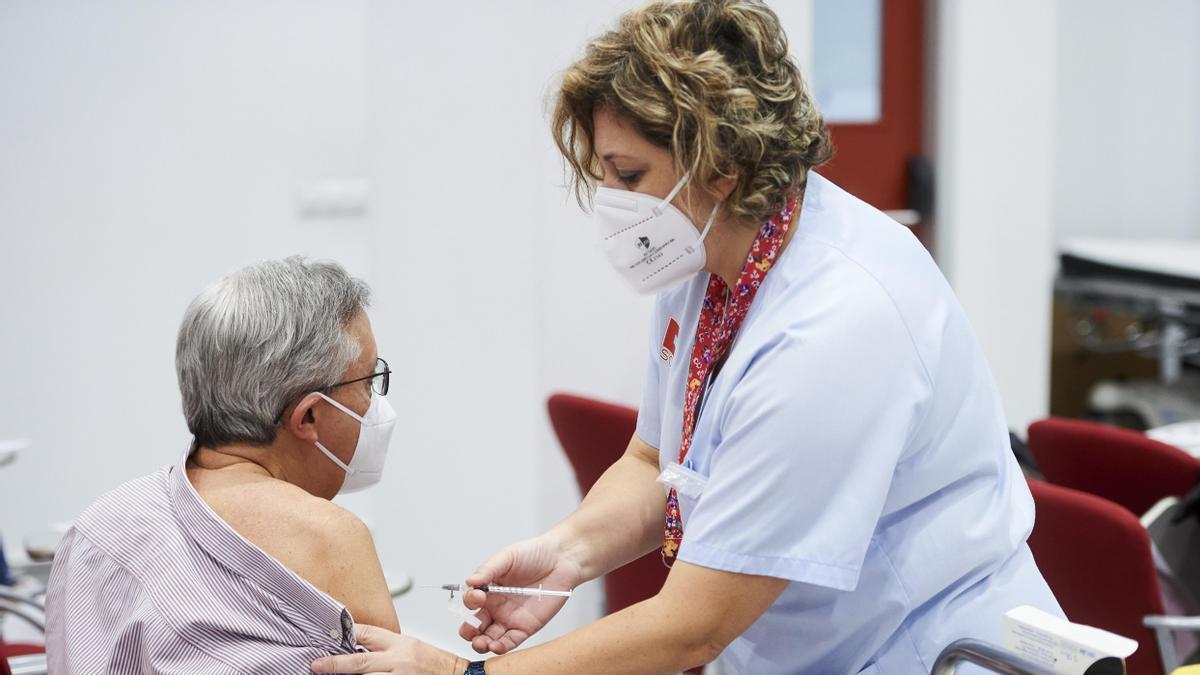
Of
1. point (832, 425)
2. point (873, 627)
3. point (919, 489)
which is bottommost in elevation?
point (873, 627)

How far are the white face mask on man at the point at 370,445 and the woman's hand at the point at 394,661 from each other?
0.30 metres

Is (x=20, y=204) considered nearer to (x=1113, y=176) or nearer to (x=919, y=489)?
(x=919, y=489)

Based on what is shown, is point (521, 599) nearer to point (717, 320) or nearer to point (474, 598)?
point (474, 598)

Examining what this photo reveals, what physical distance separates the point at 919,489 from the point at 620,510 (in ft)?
1.57

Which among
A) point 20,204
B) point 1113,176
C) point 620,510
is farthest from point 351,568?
point 1113,176

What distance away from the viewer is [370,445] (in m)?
1.59

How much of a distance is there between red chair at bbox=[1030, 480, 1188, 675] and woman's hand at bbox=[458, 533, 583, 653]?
83cm

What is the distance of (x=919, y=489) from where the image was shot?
1.34m

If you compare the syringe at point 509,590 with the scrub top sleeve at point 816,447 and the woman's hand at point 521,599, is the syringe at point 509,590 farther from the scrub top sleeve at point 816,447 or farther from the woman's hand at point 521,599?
the scrub top sleeve at point 816,447

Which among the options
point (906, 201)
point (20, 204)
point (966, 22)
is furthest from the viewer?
point (906, 201)

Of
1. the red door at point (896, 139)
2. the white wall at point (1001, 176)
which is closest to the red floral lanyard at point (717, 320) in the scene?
the white wall at point (1001, 176)

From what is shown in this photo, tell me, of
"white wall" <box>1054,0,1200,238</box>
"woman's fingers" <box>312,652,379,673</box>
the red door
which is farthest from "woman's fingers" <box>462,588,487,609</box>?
"white wall" <box>1054,0,1200,238</box>

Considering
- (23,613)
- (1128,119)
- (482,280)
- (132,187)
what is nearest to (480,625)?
(23,613)

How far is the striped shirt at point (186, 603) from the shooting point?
1329 mm
